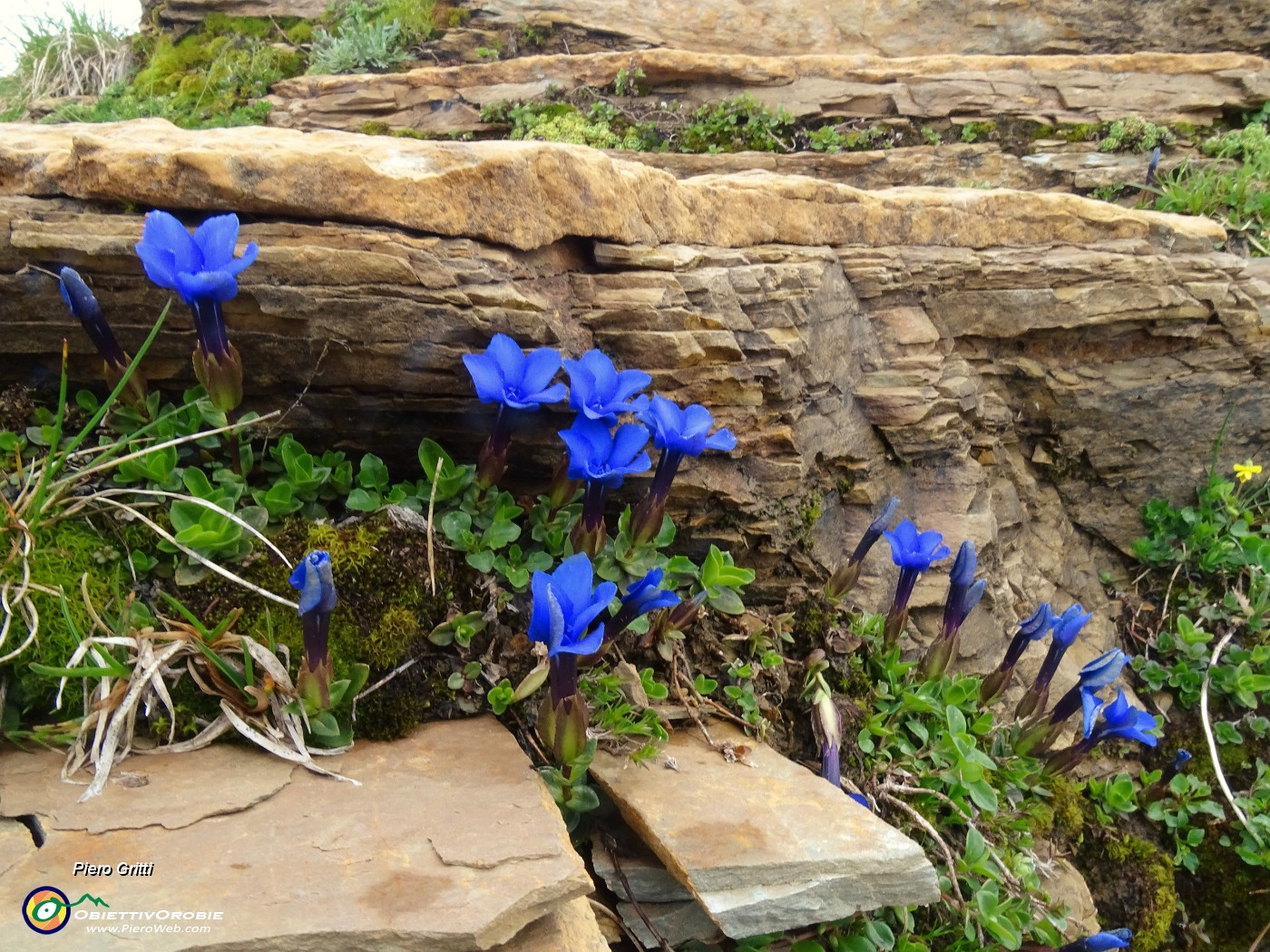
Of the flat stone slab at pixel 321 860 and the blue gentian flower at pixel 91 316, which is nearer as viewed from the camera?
the flat stone slab at pixel 321 860

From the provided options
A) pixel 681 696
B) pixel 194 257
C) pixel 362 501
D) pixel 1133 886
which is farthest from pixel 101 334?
pixel 1133 886

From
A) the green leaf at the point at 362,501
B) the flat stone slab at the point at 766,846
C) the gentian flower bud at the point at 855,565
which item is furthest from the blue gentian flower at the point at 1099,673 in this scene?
the green leaf at the point at 362,501

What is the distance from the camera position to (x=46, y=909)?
164 cm

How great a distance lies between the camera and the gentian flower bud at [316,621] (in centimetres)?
204

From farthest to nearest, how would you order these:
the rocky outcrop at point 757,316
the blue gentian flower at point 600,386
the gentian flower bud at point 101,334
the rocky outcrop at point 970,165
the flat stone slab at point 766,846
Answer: the rocky outcrop at point 970,165
the rocky outcrop at point 757,316
the blue gentian flower at point 600,386
the gentian flower bud at point 101,334
the flat stone slab at point 766,846

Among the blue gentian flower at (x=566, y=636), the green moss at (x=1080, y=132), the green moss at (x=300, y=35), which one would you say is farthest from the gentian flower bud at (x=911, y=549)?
the green moss at (x=300, y=35)

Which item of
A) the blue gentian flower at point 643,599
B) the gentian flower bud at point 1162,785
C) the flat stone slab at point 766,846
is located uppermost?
the blue gentian flower at point 643,599

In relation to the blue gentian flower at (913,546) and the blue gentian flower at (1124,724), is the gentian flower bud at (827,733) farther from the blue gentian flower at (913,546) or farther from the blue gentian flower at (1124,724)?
the blue gentian flower at (1124,724)

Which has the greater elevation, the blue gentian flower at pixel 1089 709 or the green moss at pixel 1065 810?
the blue gentian flower at pixel 1089 709

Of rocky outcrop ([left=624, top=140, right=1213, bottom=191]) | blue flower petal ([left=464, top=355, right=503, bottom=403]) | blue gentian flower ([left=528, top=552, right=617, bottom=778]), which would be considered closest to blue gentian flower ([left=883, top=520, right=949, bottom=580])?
blue gentian flower ([left=528, top=552, right=617, bottom=778])

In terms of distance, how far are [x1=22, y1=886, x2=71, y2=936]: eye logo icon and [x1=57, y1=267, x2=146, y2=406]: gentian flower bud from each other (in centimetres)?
142

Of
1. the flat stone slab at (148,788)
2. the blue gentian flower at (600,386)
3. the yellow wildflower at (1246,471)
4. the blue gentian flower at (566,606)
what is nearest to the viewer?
the flat stone slab at (148,788)

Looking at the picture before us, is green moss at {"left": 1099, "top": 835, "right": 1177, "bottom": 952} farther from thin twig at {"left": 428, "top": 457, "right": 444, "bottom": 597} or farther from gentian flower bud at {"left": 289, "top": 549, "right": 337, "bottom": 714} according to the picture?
gentian flower bud at {"left": 289, "top": 549, "right": 337, "bottom": 714}

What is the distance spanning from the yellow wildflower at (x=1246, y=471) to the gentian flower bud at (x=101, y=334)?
469 cm
